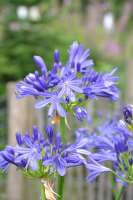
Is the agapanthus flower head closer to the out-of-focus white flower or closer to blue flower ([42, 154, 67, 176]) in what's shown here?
blue flower ([42, 154, 67, 176])

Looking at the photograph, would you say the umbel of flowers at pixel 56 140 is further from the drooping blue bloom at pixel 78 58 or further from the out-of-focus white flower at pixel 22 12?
the out-of-focus white flower at pixel 22 12

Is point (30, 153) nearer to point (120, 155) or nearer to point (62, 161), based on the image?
point (62, 161)

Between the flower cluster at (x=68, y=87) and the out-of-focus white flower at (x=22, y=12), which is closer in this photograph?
the flower cluster at (x=68, y=87)

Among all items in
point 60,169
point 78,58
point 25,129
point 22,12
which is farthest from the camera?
point 22,12

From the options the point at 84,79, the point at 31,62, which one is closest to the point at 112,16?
the point at 31,62

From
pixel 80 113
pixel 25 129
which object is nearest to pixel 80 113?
pixel 80 113

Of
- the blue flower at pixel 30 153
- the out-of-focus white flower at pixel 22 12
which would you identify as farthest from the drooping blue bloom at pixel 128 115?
the out-of-focus white flower at pixel 22 12

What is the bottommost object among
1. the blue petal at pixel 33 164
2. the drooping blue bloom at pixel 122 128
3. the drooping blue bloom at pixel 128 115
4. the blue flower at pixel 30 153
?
the blue petal at pixel 33 164

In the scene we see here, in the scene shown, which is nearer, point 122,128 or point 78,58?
point 122,128

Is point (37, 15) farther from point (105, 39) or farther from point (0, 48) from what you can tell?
point (105, 39)
